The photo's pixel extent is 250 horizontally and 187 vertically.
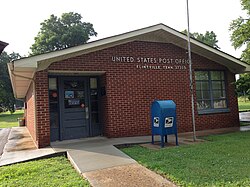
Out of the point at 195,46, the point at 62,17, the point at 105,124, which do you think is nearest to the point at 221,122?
the point at 195,46

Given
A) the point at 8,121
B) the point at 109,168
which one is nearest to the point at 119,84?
the point at 109,168

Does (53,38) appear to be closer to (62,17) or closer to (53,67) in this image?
(62,17)

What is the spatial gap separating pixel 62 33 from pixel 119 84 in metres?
38.1

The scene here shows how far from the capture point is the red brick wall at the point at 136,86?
820cm

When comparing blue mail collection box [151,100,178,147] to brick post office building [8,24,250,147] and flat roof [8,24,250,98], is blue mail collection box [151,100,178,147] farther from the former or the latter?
flat roof [8,24,250,98]

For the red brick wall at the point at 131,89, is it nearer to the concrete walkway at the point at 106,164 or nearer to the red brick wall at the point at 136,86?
the red brick wall at the point at 136,86

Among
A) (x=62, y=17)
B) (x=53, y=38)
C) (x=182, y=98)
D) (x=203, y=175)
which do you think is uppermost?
(x=62, y=17)

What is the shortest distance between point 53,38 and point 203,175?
4104cm

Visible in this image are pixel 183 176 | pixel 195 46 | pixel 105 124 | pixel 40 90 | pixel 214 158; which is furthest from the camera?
pixel 195 46

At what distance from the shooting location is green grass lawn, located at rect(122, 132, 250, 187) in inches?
152

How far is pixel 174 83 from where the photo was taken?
9359 millimetres

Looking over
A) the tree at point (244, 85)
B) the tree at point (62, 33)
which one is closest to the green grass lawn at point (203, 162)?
the tree at point (244, 85)

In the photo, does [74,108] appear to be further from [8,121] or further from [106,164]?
[8,121]

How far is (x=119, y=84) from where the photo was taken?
844 cm
